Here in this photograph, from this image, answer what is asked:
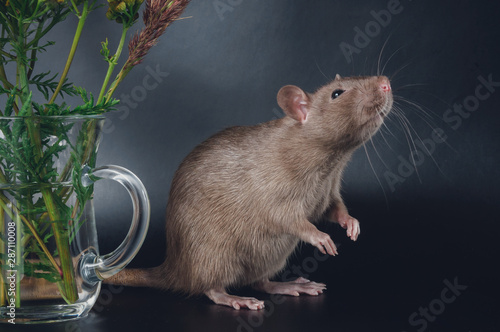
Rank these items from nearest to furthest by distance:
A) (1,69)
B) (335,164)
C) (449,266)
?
1. (1,69)
2. (335,164)
3. (449,266)

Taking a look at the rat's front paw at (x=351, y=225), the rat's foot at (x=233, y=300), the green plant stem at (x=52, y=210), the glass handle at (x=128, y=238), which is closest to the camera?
the green plant stem at (x=52, y=210)

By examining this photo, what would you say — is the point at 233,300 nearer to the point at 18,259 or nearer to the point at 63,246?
the point at 63,246

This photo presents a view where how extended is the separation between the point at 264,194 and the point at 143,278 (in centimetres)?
79

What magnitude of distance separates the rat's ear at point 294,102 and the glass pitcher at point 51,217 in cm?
84

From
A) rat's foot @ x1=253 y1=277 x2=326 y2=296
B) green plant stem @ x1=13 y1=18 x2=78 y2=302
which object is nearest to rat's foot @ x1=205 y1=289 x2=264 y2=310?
rat's foot @ x1=253 y1=277 x2=326 y2=296

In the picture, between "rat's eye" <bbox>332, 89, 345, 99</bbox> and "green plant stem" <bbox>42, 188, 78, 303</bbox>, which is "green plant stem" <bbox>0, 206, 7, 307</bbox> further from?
"rat's eye" <bbox>332, 89, 345, 99</bbox>

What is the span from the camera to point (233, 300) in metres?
3.73

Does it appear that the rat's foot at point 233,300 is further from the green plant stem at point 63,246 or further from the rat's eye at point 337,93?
the rat's eye at point 337,93

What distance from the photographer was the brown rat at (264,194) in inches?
143

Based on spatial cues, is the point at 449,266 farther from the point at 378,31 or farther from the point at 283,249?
the point at 378,31

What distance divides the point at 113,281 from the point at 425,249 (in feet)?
5.83

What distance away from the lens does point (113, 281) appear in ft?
13.1

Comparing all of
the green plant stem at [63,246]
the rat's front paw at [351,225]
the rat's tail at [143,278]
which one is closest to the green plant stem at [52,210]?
the green plant stem at [63,246]

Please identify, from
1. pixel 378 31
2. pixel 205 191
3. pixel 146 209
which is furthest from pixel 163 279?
pixel 378 31
